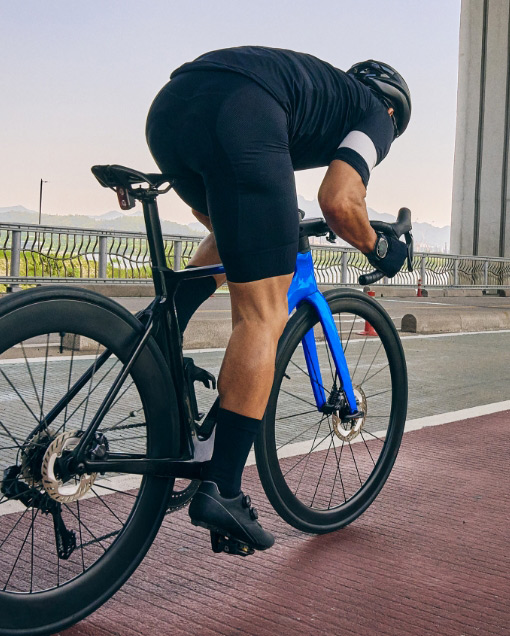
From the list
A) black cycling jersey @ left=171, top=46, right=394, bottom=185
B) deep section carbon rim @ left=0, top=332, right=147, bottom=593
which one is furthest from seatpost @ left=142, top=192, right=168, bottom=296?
black cycling jersey @ left=171, top=46, right=394, bottom=185

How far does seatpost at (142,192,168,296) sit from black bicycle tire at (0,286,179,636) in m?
0.19

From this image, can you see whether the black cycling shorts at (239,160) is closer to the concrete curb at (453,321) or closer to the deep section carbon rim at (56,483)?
the deep section carbon rim at (56,483)

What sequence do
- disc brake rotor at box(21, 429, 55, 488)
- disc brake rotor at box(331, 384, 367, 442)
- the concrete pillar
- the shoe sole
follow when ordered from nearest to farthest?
disc brake rotor at box(21, 429, 55, 488)
the shoe sole
disc brake rotor at box(331, 384, 367, 442)
the concrete pillar

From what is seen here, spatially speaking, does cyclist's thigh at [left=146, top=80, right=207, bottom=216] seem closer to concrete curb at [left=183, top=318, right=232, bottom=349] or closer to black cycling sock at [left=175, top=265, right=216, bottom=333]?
black cycling sock at [left=175, top=265, right=216, bottom=333]

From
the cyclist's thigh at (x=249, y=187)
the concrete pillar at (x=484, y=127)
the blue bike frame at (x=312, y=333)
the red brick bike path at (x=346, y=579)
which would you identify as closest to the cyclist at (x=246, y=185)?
the cyclist's thigh at (x=249, y=187)

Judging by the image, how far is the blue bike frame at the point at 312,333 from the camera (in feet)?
9.70

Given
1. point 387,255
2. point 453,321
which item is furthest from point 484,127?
point 387,255

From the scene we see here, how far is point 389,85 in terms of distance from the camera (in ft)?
9.54

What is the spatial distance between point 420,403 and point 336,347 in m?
3.19

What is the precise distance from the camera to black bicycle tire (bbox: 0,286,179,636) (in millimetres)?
2088

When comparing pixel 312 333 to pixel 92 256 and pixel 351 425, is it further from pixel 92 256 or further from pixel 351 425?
pixel 92 256

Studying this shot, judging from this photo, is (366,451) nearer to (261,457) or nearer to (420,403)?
(261,457)

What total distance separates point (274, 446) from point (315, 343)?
19.0 inches

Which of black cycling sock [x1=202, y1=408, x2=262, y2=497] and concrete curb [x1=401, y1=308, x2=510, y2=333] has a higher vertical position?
black cycling sock [x1=202, y1=408, x2=262, y2=497]
